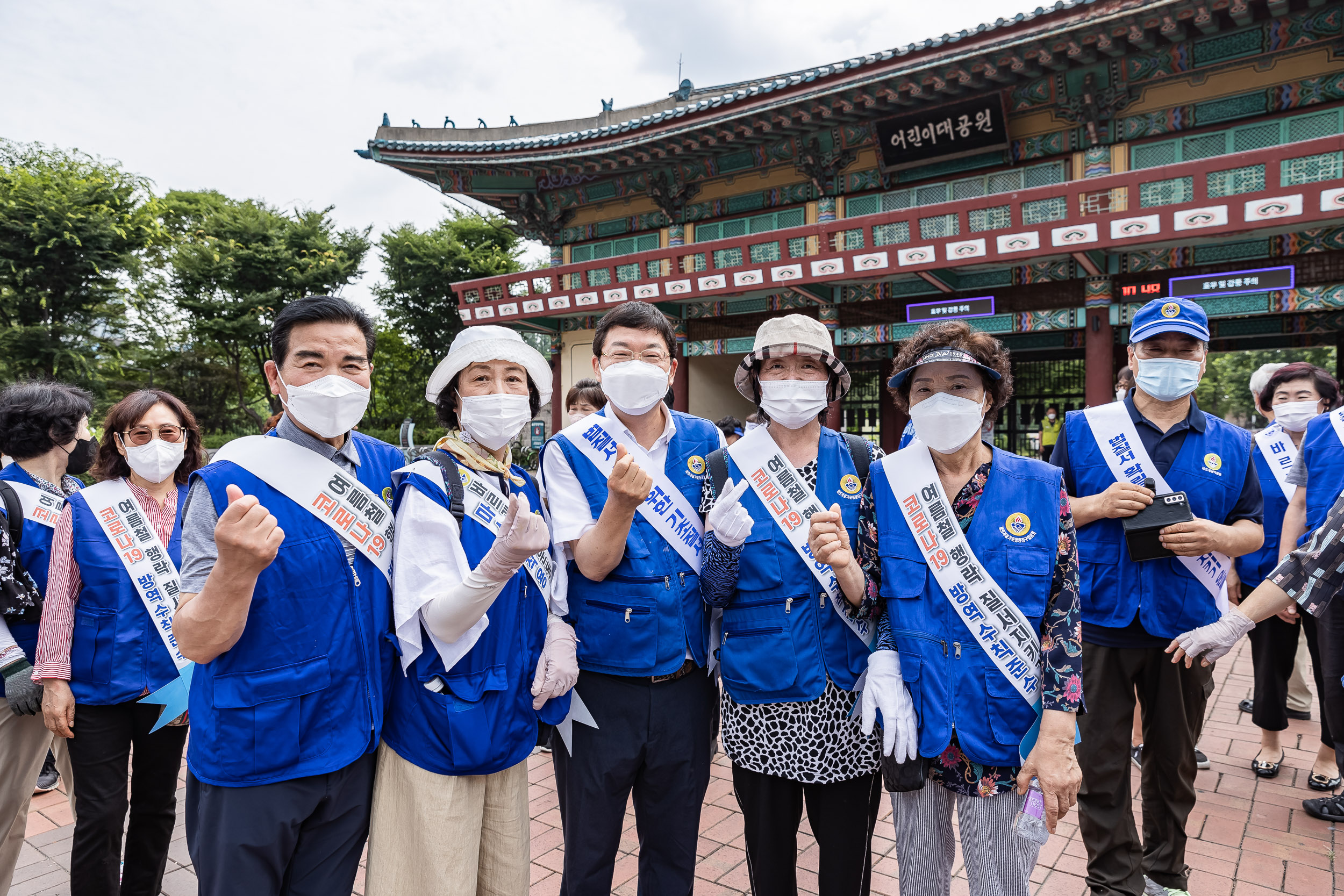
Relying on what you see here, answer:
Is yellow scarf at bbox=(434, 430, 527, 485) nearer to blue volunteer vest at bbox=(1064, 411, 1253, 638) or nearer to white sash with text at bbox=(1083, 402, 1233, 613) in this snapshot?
blue volunteer vest at bbox=(1064, 411, 1253, 638)

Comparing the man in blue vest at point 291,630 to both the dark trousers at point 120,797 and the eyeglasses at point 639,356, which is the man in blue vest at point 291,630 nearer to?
the eyeglasses at point 639,356

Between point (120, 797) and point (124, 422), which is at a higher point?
point (124, 422)

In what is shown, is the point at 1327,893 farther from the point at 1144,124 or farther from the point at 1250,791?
the point at 1144,124

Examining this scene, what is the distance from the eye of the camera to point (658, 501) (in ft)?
7.82

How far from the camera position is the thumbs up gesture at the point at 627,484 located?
6.60ft

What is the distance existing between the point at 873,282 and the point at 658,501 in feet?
32.2

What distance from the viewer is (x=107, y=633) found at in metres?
2.76

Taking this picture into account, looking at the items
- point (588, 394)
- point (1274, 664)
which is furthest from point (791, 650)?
point (1274, 664)

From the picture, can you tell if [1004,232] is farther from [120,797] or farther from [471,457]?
[120,797]

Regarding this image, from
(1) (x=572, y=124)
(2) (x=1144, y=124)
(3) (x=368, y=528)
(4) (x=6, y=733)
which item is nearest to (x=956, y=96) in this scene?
(2) (x=1144, y=124)

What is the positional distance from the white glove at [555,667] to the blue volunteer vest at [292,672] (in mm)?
441

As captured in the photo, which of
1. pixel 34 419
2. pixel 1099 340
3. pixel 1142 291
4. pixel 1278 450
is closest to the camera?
pixel 34 419

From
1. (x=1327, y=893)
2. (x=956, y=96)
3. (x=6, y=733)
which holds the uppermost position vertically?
(x=956, y=96)

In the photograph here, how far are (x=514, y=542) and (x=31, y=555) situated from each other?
2698mm
